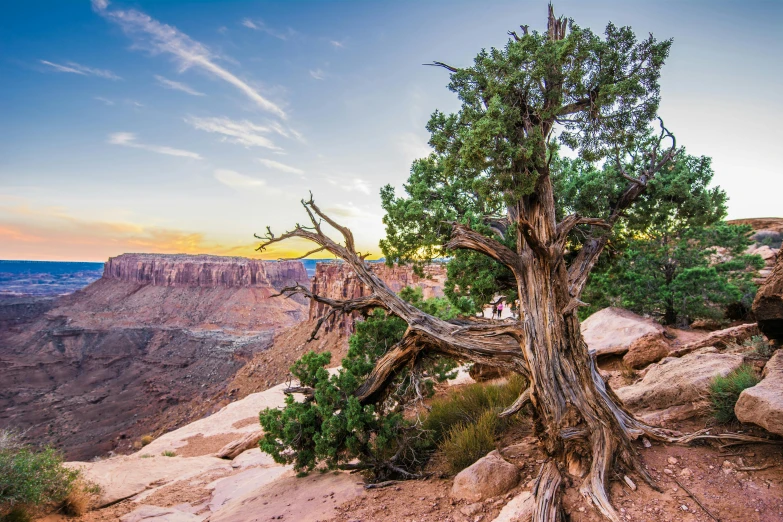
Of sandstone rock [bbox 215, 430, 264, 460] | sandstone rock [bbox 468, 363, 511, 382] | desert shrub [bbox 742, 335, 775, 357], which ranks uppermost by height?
desert shrub [bbox 742, 335, 775, 357]

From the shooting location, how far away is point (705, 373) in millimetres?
6074

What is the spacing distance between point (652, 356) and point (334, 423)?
8.31 meters

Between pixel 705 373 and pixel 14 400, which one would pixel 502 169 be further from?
pixel 14 400

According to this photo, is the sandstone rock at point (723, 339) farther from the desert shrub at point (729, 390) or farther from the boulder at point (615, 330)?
the desert shrub at point (729, 390)

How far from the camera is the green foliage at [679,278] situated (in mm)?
12117

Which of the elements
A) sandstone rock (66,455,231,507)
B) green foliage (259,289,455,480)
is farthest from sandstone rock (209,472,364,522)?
sandstone rock (66,455,231,507)

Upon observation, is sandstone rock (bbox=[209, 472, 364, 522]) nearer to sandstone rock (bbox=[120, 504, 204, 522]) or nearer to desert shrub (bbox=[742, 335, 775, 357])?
sandstone rock (bbox=[120, 504, 204, 522])

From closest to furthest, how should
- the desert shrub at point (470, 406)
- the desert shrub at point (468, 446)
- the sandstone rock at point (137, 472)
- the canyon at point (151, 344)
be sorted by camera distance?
the desert shrub at point (468, 446)
the desert shrub at point (470, 406)
the sandstone rock at point (137, 472)
the canyon at point (151, 344)

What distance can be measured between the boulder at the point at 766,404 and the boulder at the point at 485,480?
2837 mm

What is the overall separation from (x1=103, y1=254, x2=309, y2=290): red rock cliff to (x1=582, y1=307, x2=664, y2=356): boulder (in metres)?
98.8

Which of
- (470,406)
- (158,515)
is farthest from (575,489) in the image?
(158,515)

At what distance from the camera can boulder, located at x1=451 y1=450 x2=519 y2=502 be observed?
15.3 feet

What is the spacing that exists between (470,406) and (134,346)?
80.4 m

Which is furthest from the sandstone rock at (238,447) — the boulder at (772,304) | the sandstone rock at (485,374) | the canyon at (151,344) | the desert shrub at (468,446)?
the boulder at (772,304)
